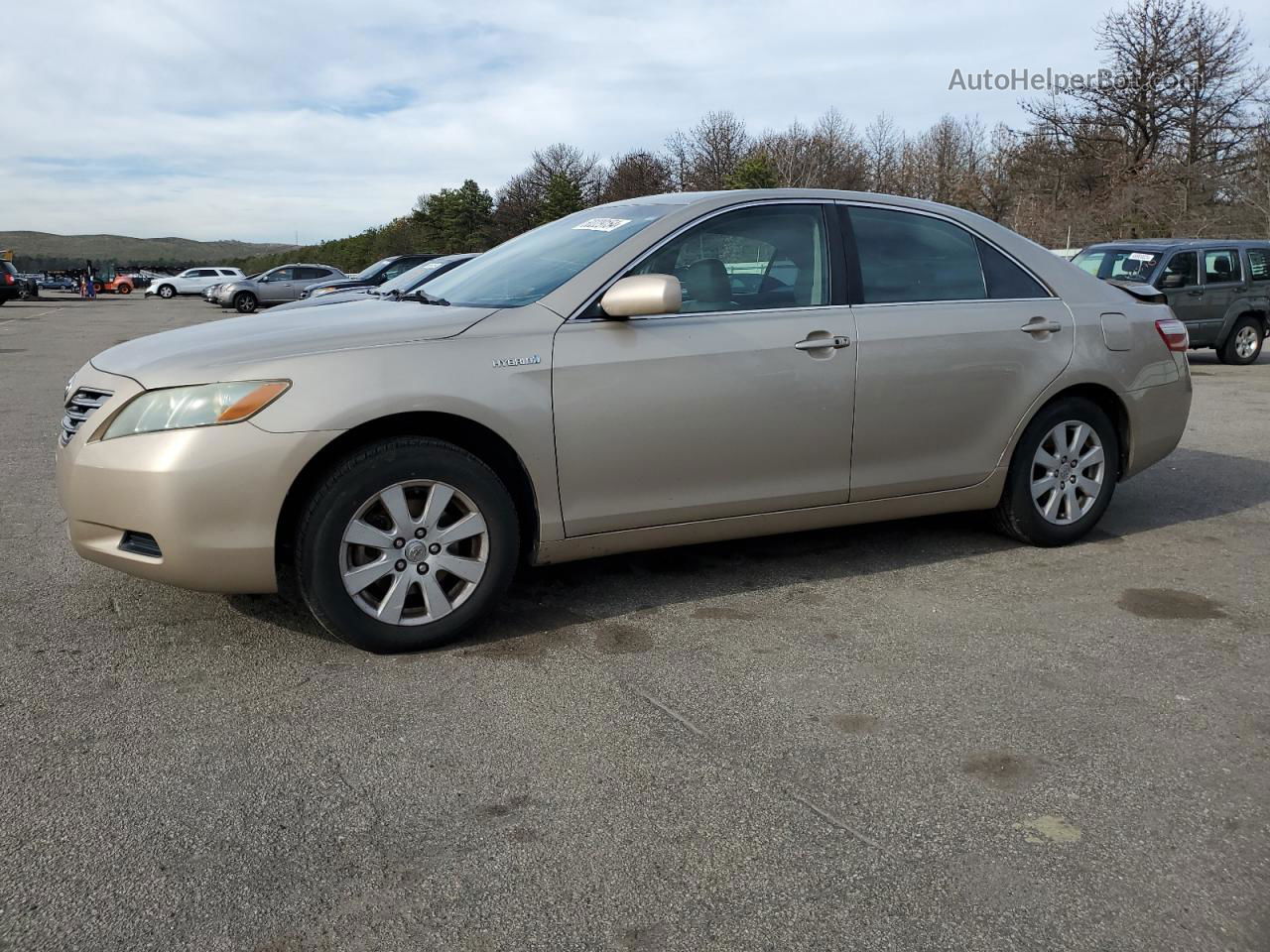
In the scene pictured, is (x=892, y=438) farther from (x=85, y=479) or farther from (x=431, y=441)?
(x=85, y=479)

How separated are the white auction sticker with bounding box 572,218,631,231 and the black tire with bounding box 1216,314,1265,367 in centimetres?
1291

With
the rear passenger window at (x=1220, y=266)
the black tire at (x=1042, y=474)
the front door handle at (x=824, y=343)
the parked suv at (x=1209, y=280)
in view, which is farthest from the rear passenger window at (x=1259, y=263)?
the front door handle at (x=824, y=343)

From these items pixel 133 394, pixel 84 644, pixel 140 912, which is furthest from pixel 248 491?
pixel 140 912

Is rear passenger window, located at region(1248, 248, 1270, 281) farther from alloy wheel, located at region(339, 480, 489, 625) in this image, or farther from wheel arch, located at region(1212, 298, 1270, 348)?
alloy wheel, located at region(339, 480, 489, 625)

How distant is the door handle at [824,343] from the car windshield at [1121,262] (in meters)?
10.8

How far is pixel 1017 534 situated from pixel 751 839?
3.05 m

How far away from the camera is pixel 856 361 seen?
4.51 metres

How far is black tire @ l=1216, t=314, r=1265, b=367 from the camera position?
1477 centimetres

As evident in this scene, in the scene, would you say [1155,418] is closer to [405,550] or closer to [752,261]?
[752,261]

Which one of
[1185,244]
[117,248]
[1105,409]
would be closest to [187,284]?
[1185,244]

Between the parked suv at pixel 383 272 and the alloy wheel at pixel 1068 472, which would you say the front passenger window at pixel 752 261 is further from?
the parked suv at pixel 383 272

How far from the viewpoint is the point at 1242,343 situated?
1487 centimetres

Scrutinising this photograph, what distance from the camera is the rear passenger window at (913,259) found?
4719mm

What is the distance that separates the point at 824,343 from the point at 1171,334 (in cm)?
217
